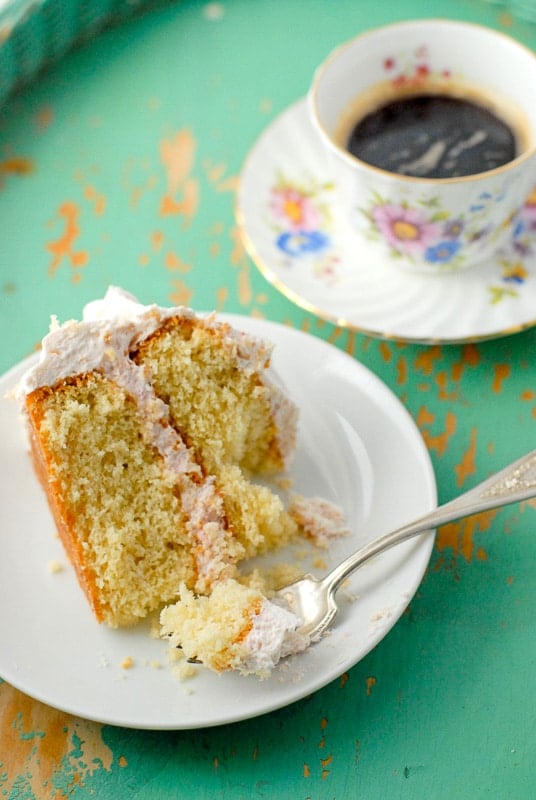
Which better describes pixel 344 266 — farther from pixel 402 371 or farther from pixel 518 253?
pixel 518 253

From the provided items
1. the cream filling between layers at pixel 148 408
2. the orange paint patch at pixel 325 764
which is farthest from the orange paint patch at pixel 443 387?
the orange paint patch at pixel 325 764

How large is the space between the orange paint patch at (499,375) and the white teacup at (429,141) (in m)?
0.24

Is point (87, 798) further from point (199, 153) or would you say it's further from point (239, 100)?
point (239, 100)

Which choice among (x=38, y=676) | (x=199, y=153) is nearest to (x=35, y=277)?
(x=199, y=153)

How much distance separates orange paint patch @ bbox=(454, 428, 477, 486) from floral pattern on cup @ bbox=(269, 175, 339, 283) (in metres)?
0.47

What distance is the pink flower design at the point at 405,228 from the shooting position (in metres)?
1.91

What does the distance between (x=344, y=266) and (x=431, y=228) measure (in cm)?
22

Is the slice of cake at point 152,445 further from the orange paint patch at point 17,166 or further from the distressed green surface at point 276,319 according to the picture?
the orange paint patch at point 17,166

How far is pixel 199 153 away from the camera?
7.75 feet

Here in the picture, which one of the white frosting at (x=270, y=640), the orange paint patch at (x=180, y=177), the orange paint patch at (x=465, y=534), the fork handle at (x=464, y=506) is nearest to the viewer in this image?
the white frosting at (x=270, y=640)

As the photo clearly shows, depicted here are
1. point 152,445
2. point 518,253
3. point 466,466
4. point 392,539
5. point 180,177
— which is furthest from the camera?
point 180,177

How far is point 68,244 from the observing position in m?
2.20

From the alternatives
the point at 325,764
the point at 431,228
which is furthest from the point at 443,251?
the point at 325,764

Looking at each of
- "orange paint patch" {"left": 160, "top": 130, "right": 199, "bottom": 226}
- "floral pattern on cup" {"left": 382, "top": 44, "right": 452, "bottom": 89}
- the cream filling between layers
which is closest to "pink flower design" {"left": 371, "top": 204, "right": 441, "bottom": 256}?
"floral pattern on cup" {"left": 382, "top": 44, "right": 452, "bottom": 89}
